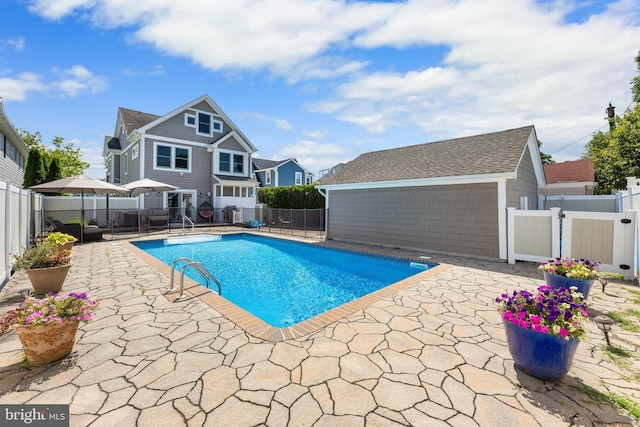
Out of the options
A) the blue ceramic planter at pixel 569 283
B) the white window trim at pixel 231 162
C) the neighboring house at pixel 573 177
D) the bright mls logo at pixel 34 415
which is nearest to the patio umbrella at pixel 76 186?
the white window trim at pixel 231 162

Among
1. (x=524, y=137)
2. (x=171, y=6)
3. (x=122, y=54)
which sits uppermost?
(x=122, y=54)

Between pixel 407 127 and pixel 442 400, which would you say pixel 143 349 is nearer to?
pixel 442 400

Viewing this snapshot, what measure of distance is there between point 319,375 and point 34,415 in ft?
8.09

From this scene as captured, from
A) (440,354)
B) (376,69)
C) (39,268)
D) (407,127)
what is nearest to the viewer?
(440,354)

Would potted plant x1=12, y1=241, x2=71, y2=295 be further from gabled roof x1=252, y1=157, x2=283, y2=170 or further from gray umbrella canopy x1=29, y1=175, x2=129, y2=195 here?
gabled roof x1=252, y1=157, x2=283, y2=170

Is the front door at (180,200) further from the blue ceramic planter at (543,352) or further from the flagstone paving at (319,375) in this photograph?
the blue ceramic planter at (543,352)

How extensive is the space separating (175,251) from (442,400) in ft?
39.3

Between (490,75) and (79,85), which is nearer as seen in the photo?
(490,75)

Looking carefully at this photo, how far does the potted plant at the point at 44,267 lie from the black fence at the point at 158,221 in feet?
27.3

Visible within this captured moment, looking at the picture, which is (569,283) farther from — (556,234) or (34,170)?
(34,170)

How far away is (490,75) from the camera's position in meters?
10.5

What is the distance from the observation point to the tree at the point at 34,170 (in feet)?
53.7

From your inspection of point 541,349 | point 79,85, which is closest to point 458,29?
point 541,349

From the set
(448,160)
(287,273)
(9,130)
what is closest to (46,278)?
(287,273)
